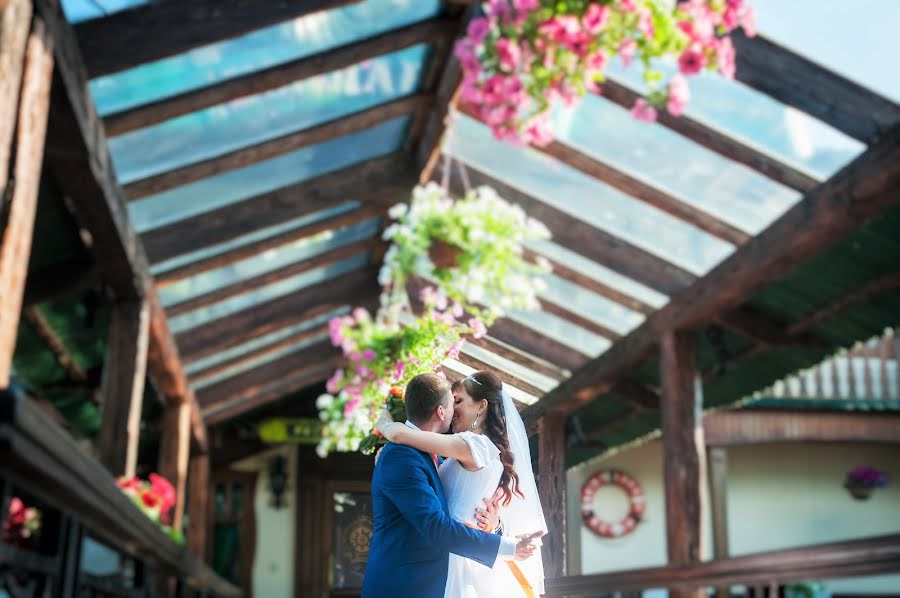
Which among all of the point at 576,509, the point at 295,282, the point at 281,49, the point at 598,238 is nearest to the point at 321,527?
the point at 295,282

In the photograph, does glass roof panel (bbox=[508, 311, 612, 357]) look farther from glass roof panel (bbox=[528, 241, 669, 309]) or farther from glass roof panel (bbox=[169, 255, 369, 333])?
glass roof panel (bbox=[169, 255, 369, 333])

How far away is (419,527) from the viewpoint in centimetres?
99

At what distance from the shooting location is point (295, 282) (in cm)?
830

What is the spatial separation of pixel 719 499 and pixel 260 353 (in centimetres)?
461

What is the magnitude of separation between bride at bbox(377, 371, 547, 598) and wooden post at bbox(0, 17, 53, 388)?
2.40 metres

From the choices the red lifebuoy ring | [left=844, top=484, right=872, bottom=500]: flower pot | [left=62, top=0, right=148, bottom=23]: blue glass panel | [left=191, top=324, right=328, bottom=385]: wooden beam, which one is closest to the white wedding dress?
[left=62, top=0, right=148, bottom=23]: blue glass panel

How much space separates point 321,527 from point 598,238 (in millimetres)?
6825

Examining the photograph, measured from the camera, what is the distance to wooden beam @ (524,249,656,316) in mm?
6137

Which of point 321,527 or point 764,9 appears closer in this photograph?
point 764,9

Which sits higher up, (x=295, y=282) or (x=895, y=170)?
(x=295, y=282)

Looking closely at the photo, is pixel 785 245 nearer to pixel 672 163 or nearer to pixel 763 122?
pixel 763 122

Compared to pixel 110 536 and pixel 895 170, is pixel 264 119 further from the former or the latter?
pixel 895 170

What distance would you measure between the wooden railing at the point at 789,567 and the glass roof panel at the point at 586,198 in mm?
1911

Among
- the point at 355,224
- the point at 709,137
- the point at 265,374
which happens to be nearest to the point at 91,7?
the point at 709,137
